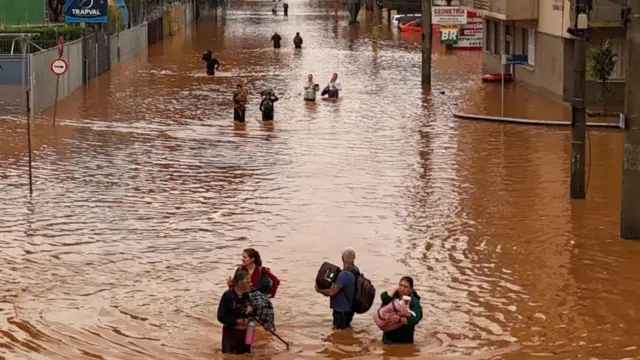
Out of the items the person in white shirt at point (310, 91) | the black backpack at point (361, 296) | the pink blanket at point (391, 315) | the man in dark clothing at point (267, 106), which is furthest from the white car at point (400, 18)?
the pink blanket at point (391, 315)

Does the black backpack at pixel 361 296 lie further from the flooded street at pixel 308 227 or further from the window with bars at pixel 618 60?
the window with bars at pixel 618 60

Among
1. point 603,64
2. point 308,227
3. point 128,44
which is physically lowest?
point 308,227

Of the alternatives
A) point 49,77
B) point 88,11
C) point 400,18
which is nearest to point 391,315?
point 49,77

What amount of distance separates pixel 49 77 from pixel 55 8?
23255 millimetres

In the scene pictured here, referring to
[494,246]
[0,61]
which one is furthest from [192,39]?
[494,246]

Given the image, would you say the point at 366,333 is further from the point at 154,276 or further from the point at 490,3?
the point at 490,3

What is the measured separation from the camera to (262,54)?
64875mm

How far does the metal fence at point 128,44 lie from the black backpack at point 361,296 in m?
41.5

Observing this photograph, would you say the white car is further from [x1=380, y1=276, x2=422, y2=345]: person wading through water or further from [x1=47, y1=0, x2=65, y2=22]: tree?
[x1=380, y1=276, x2=422, y2=345]: person wading through water

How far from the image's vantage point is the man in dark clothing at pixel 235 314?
1349 cm

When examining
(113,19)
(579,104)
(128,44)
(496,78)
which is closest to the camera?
(579,104)

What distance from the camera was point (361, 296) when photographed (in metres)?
14.8

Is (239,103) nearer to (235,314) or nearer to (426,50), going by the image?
(426,50)

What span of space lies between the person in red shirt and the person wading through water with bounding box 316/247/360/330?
533 mm
